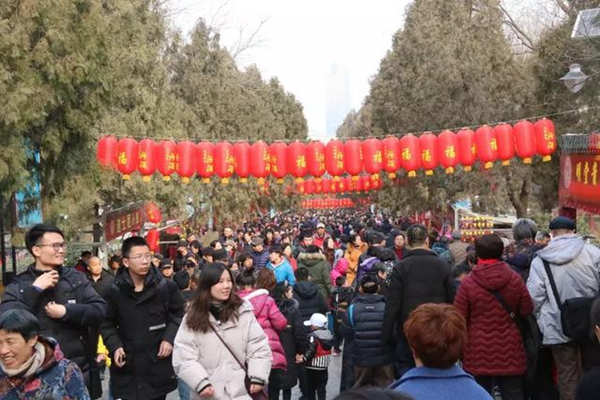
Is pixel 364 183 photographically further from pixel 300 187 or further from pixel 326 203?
pixel 326 203

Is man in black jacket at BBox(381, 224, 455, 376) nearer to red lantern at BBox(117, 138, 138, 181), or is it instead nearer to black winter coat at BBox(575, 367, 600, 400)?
black winter coat at BBox(575, 367, 600, 400)

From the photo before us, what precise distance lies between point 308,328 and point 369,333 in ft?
2.44

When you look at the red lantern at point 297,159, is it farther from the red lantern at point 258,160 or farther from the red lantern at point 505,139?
the red lantern at point 505,139

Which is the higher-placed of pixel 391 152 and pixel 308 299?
pixel 391 152

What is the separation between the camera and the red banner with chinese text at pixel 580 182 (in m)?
14.0

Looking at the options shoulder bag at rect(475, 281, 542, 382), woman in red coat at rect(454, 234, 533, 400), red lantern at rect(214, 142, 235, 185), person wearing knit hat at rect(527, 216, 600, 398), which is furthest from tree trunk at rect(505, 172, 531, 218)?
woman in red coat at rect(454, 234, 533, 400)

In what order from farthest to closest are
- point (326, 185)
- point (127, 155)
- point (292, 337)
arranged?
point (326, 185) < point (127, 155) < point (292, 337)

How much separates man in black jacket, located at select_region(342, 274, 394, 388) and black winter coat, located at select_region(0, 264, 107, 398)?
2.37m

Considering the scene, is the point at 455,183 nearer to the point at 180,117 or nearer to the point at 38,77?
the point at 180,117

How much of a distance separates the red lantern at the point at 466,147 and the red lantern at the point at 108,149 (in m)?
7.66

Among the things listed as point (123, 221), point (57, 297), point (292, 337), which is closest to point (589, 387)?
point (57, 297)

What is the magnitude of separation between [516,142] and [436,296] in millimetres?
12451

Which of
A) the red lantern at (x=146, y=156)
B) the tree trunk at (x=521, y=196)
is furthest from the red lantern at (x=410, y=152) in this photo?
the tree trunk at (x=521, y=196)

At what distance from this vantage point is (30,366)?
358 cm
